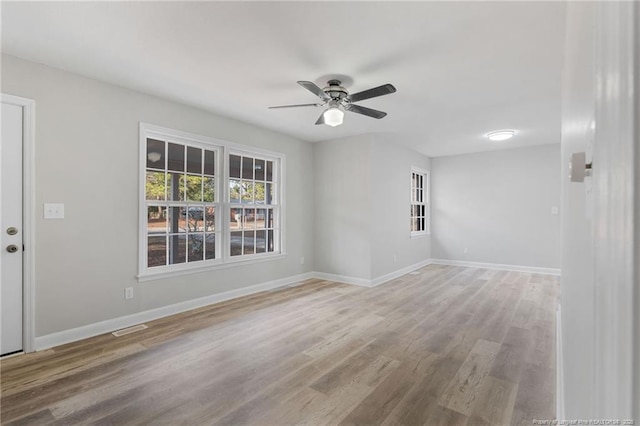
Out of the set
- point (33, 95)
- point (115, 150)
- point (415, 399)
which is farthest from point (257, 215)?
point (415, 399)

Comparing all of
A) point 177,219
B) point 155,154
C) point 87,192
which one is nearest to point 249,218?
point 177,219

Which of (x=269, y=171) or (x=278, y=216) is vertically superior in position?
(x=269, y=171)

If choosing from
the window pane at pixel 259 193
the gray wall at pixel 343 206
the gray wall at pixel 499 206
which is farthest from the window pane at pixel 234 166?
the gray wall at pixel 499 206

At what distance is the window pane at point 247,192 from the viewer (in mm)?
4648

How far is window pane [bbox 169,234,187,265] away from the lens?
12.5 feet

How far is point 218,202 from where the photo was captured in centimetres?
421

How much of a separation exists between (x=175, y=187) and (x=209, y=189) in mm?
450

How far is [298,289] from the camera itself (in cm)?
487

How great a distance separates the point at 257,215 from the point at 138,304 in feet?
6.72

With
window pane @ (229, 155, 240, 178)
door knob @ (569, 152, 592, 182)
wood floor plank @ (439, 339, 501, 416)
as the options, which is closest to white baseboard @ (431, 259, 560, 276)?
wood floor plank @ (439, 339, 501, 416)

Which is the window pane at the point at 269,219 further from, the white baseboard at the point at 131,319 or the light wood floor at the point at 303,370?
the light wood floor at the point at 303,370

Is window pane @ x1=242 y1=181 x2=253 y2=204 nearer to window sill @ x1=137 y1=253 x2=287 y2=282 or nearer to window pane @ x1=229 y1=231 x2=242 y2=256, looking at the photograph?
window pane @ x1=229 y1=231 x2=242 y2=256

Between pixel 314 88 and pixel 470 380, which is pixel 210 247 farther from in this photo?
pixel 470 380

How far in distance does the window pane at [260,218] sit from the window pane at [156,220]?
1.45 meters
